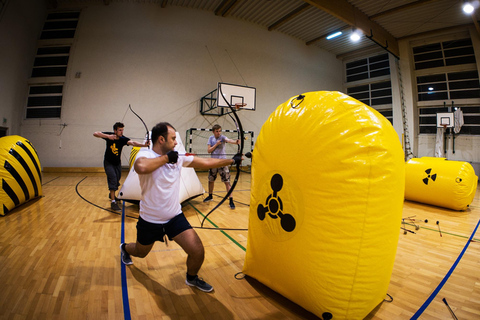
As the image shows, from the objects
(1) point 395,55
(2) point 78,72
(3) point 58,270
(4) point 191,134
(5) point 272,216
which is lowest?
(3) point 58,270

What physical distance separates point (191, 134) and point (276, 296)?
353 inches

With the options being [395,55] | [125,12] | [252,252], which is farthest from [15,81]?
[395,55]

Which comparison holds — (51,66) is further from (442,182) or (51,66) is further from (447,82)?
(447,82)

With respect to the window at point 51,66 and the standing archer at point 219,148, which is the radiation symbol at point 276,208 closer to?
the standing archer at point 219,148

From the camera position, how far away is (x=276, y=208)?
1772 mm

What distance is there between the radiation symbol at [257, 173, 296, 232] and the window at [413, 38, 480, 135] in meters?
12.9

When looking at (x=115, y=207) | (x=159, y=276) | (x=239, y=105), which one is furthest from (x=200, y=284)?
(x=239, y=105)

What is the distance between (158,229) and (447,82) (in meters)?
14.1

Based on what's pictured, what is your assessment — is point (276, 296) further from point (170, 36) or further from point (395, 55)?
point (395, 55)

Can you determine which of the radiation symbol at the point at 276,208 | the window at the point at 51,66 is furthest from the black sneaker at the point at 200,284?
the window at the point at 51,66

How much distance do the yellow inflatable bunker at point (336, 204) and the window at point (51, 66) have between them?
10743 mm

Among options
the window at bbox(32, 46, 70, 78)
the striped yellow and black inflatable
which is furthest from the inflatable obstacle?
the window at bbox(32, 46, 70, 78)

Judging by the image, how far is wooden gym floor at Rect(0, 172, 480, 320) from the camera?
1739 millimetres

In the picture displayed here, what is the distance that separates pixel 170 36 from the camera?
10180 mm
